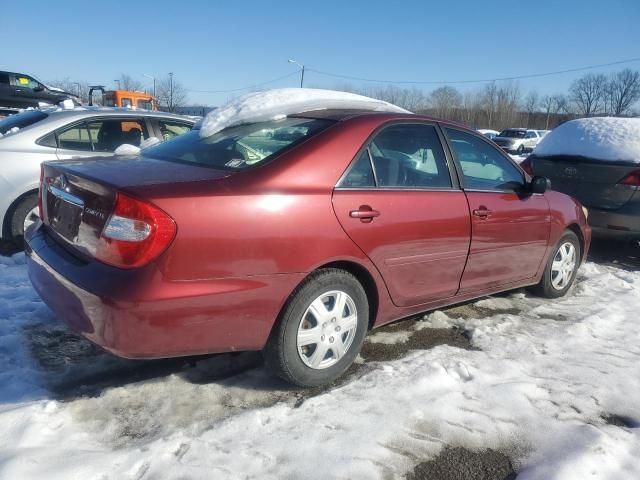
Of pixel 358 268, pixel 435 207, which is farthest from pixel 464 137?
pixel 358 268

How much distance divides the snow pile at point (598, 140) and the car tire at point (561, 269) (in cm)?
178

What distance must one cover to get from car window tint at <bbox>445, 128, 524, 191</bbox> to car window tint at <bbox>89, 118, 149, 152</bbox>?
3.69 metres

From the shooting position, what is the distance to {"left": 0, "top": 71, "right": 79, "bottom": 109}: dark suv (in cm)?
1891

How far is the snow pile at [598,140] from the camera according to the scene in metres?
5.91

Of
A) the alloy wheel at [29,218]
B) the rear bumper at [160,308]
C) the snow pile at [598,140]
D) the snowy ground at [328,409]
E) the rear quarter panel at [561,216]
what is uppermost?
the snow pile at [598,140]

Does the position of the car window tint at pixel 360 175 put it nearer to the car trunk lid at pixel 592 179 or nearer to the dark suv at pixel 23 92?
the car trunk lid at pixel 592 179

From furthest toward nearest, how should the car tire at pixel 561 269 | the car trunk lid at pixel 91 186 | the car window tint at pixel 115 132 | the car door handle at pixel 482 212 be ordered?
the car window tint at pixel 115 132 → the car tire at pixel 561 269 → the car door handle at pixel 482 212 → the car trunk lid at pixel 91 186

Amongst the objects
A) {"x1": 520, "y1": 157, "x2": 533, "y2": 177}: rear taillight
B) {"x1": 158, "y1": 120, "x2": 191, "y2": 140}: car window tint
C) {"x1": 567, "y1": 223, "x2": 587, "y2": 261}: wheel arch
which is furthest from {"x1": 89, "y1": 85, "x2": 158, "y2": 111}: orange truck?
{"x1": 567, "y1": 223, "x2": 587, "y2": 261}: wheel arch

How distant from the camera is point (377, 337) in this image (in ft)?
11.8

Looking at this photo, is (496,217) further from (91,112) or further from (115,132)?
(91,112)

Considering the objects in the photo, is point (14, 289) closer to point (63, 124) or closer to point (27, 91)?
point (63, 124)

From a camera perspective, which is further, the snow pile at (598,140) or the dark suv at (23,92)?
the dark suv at (23,92)

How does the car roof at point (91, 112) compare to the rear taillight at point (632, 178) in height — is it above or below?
above

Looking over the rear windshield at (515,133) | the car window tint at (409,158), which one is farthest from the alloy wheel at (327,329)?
the rear windshield at (515,133)
